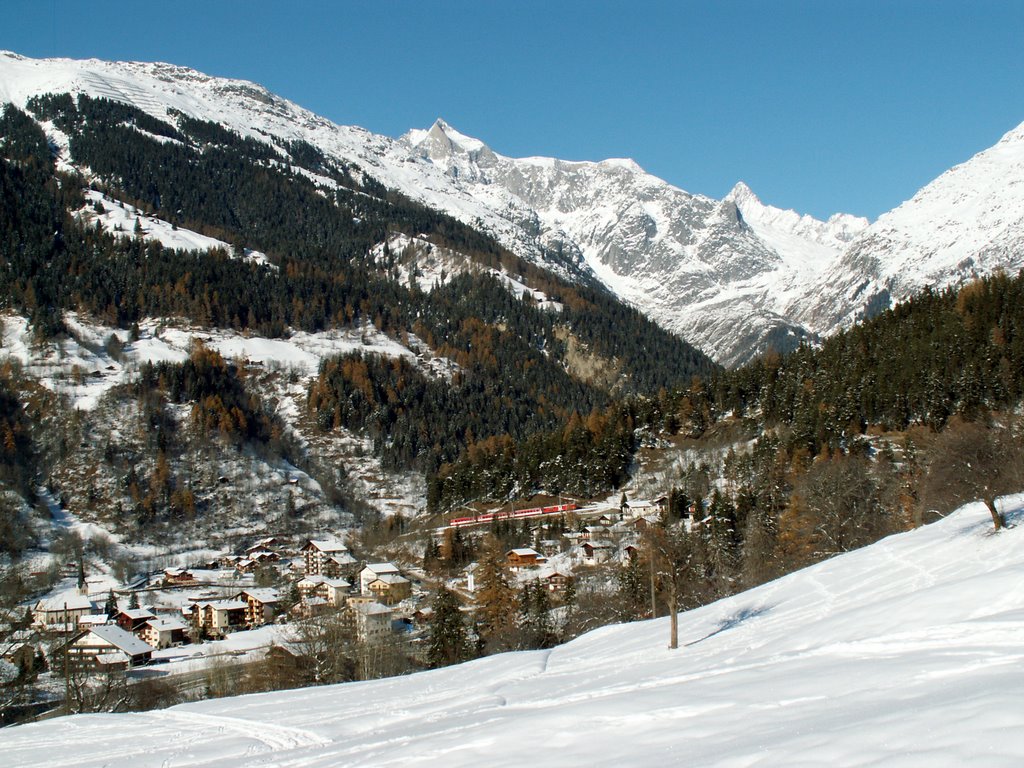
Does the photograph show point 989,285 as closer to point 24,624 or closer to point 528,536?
point 528,536

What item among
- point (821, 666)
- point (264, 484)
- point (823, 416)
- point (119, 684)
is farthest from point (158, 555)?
point (821, 666)

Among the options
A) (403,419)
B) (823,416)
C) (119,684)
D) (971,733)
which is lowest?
(119,684)

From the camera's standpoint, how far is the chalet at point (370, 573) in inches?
3398

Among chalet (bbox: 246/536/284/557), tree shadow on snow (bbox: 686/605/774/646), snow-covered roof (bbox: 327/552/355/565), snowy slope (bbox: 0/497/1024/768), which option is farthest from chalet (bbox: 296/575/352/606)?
tree shadow on snow (bbox: 686/605/774/646)

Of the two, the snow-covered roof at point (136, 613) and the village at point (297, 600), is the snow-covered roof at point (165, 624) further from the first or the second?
the snow-covered roof at point (136, 613)

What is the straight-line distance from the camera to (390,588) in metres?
84.2

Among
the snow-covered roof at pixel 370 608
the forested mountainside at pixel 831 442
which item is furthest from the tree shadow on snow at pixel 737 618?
the snow-covered roof at pixel 370 608

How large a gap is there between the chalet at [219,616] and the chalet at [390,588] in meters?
13.7

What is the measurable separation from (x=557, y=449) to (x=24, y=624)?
3495 inches

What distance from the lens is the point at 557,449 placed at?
118312 millimetres

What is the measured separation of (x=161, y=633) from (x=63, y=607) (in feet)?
40.6

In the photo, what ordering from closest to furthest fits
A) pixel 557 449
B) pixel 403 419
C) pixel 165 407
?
pixel 557 449 < pixel 165 407 < pixel 403 419

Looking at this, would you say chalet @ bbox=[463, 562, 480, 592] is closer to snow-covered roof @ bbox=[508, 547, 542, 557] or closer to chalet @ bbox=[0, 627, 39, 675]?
snow-covered roof @ bbox=[508, 547, 542, 557]

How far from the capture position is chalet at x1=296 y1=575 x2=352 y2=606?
85.1 m
